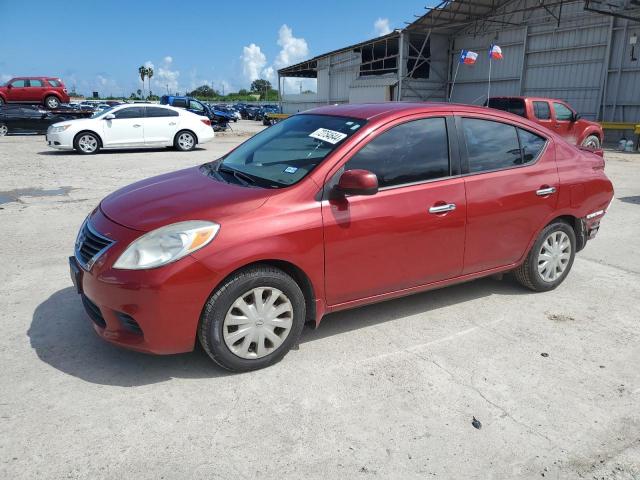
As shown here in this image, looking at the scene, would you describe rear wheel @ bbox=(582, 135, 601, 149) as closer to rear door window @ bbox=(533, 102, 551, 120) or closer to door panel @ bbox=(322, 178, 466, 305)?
rear door window @ bbox=(533, 102, 551, 120)

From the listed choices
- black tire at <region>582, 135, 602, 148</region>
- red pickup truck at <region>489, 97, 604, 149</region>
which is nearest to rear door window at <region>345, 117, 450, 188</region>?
Answer: red pickup truck at <region>489, 97, 604, 149</region>

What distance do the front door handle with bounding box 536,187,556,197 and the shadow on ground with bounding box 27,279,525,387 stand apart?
944 mm

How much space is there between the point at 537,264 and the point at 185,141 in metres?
14.4

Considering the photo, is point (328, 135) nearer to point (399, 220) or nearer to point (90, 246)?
point (399, 220)

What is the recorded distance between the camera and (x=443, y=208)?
3.88 meters

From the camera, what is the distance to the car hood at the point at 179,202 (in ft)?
10.5

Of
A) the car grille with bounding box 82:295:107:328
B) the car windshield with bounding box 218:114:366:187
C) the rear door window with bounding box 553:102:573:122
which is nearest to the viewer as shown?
the car grille with bounding box 82:295:107:328

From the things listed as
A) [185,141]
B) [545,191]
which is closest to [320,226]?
[545,191]

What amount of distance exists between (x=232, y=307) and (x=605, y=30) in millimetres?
25543

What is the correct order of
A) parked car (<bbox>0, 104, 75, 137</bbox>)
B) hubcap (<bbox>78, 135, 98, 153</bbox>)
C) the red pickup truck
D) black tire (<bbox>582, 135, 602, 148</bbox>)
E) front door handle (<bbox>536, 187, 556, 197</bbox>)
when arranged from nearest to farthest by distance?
front door handle (<bbox>536, 187, 556, 197</bbox>), the red pickup truck, hubcap (<bbox>78, 135, 98, 153</bbox>), black tire (<bbox>582, 135, 602, 148</bbox>), parked car (<bbox>0, 104, 75, 137</bbox>)

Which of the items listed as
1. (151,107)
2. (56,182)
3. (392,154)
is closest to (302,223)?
(392,154)

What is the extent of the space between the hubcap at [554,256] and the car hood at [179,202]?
2661 millimetres

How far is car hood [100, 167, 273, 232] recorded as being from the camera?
126 inches

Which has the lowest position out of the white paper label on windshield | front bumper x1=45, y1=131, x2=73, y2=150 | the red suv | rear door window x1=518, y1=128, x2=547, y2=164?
front bumper x1=45, y1=131, x2=73, y2=150
